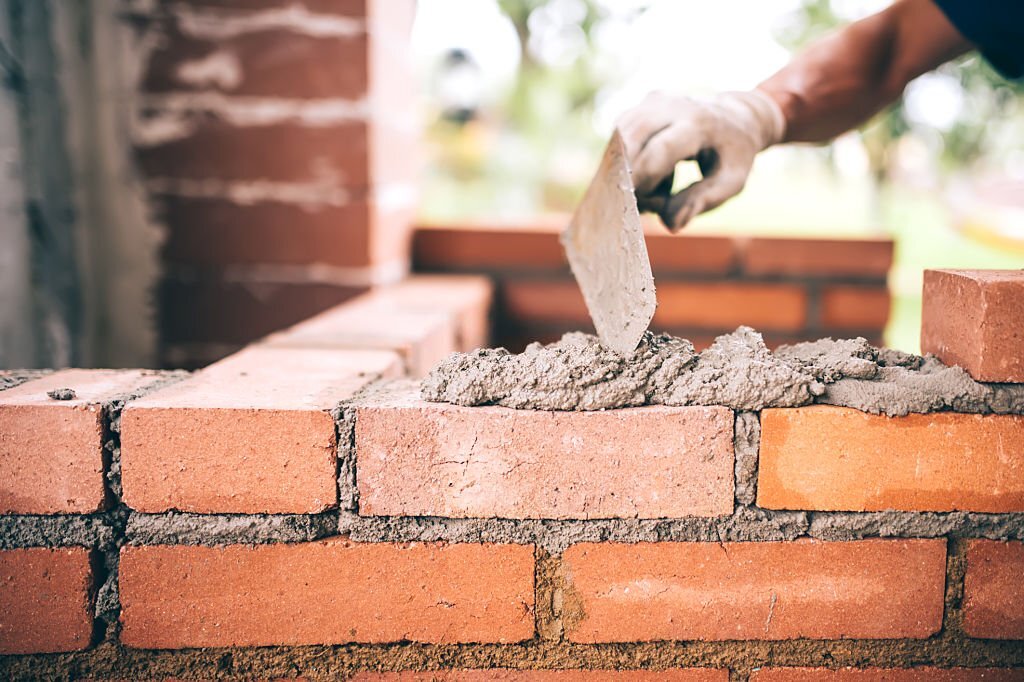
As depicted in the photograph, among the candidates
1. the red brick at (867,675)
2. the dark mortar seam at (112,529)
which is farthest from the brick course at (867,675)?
the dark mortar seam at (112,529)

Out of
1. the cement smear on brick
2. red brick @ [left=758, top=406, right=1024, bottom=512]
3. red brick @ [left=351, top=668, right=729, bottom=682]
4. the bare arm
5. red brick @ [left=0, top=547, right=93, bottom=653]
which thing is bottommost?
red brick @ [left=351, top=668, right=729, bottom=682]

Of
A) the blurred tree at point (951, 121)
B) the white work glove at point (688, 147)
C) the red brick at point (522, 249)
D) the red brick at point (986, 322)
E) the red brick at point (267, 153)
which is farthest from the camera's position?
the blurred tree at point (951, 121)

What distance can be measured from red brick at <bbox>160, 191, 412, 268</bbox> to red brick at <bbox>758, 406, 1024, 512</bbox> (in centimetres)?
132

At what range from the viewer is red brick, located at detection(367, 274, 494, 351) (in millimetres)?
1833

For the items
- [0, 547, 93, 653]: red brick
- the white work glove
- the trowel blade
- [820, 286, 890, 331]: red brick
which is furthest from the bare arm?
[0, 547, 93, 653]: red brick

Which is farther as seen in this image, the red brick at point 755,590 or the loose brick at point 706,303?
the loose brick at point 706,303

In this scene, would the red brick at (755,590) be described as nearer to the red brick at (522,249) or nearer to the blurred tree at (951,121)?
the red brick at (522,249)

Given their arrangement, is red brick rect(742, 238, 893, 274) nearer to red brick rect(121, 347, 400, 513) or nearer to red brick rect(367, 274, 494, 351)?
red brick rect(367, 274, 494, 351)

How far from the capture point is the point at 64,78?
1886 mm

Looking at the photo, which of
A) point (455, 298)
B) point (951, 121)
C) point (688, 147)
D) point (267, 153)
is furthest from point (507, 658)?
point (951, 121)

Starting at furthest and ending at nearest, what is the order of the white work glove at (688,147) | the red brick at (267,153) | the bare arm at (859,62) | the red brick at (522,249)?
the red brick at (522,249) < the red brick at (267,153) < the bare arm at (859,62) < the white work glove at (688,147)

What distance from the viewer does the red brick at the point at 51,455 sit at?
36.2 inches

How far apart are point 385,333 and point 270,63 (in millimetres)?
917

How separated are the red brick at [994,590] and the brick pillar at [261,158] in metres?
1.49
